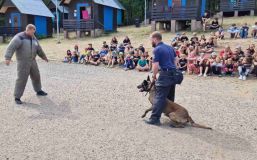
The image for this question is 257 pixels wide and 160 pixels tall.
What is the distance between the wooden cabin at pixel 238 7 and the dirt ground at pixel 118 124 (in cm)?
2057

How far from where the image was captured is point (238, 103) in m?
8.01

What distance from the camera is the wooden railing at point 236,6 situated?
28.8 meters

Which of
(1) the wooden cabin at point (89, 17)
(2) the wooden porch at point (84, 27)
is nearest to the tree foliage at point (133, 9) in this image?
(1) the wooden cabin at point (89, 17)

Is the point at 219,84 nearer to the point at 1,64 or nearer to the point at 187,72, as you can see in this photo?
the point at 187,72

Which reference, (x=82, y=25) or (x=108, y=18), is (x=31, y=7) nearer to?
(x=82, y=25)

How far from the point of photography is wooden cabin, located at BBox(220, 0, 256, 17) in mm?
28861

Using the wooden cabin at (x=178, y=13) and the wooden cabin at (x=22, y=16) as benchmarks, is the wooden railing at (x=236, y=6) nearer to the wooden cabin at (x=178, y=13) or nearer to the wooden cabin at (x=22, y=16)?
the wooden cabin at (x=178, y=13)

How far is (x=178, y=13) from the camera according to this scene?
22.9 m

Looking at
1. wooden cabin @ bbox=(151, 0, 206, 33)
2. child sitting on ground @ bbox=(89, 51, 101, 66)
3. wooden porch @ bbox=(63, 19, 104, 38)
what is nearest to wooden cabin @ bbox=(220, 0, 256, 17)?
wooden cabin @ bbox=(151, 0, 206, 33)

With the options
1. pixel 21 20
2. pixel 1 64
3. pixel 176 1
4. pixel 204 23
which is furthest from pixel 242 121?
pixel 21 20

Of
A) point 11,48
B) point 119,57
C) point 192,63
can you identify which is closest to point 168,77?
point 11,48

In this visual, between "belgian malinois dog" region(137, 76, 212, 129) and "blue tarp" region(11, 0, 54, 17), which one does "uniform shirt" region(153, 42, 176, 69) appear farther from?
"blue tarp" region(11, 0, 54, 17)

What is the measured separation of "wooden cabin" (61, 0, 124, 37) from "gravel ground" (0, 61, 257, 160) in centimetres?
1667

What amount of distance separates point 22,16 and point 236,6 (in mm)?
19129
